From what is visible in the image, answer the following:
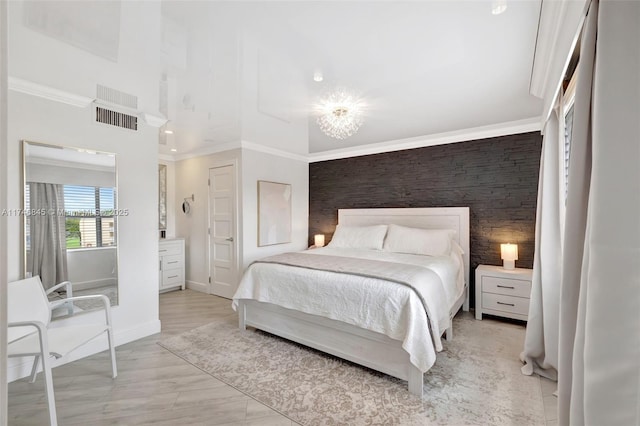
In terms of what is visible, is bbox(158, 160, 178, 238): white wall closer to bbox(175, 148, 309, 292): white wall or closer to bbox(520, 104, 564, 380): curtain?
bbox(175, 148, 309, 292): white wall

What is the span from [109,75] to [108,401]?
7.84ft

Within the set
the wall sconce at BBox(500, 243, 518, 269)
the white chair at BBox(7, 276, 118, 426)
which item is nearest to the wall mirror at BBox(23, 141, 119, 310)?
the white chair at BBox(7, 276, 118, 426)

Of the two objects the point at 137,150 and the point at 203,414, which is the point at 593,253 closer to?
the point at 203,414

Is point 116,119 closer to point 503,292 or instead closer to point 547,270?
point 547,270

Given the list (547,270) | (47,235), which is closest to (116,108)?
(47,235)

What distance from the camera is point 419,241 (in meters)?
3.49

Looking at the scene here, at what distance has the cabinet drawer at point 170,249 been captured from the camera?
4.36 metres

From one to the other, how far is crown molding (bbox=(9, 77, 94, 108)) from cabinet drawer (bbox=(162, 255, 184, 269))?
2.63 metres

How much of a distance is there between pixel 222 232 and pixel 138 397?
2.54 metres

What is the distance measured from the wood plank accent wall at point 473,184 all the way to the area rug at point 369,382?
1185 millimetres

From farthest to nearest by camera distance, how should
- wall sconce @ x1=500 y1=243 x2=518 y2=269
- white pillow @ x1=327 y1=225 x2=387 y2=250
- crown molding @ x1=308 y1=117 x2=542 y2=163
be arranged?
white pillow @ x1=327 y1=225 x2=387 y2=250
crown molding @ x1=308 y1=117 x2=542 y2=163
wall sconce @ x1=500 y1=243 x2=518 y2=269

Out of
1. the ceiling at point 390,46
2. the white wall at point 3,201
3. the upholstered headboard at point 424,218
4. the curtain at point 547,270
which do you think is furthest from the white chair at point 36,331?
the upholstered headboard at point 424,218

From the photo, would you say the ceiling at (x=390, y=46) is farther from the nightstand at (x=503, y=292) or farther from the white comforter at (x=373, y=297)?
the nightstand at (x=503, y=292)

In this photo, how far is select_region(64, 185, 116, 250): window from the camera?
2385 mm
